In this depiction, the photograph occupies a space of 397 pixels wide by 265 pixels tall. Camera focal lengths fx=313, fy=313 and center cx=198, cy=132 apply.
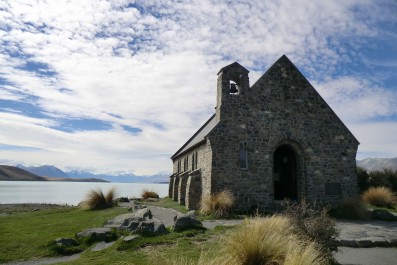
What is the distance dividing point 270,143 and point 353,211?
5594 mm

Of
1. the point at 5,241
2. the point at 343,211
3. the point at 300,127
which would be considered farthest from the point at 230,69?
the point at 5,241

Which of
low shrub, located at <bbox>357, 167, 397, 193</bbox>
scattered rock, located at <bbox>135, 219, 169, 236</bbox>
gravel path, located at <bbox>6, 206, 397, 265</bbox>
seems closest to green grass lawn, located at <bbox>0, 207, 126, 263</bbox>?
gravel path, located at <bbox>6, 206, 397, 265</bbox>

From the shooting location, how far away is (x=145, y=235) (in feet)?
34.2

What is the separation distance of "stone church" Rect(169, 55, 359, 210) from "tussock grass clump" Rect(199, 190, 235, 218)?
97 cm

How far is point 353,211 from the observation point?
1612 cm

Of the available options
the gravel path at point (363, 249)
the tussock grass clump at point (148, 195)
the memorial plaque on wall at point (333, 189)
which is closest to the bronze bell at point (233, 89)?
the memorial plaque on wall at point (333, 189)

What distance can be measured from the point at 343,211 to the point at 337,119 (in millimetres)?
6116

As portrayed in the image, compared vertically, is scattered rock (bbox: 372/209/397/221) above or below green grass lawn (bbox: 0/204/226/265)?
above

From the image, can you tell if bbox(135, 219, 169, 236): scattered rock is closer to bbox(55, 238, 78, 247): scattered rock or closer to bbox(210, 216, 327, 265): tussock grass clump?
bbox(55, 238, 78, 247): scattered rock

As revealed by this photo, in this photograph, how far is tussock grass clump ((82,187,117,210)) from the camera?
68.9 ft

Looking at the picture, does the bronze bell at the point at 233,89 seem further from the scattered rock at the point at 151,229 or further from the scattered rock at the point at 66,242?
the scattered rock at the point at 66,242

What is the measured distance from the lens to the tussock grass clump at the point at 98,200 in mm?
21000

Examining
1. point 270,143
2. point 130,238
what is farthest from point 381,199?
point 130,238

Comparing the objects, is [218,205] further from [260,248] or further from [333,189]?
[260,248]
